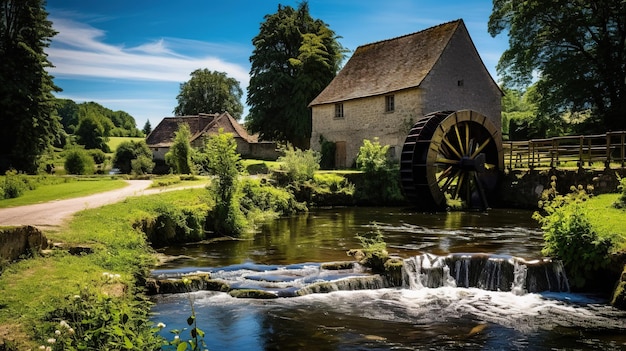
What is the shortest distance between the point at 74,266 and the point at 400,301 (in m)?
4.77

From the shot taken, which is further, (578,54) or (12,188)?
(578,54)

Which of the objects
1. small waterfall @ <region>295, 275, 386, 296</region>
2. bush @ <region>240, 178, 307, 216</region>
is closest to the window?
bush @ <region>240, 178, 307, 216</region>

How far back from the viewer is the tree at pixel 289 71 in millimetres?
34906

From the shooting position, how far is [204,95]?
60.0 metres

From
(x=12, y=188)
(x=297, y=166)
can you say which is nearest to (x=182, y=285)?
(x=12, y=188)

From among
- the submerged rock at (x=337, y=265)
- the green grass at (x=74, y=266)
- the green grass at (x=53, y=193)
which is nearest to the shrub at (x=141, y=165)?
the green grass at (x=53, y=193)

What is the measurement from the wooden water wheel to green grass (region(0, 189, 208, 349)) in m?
9.87

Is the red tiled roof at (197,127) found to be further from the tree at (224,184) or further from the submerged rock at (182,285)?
the submerged rock at (182,285)

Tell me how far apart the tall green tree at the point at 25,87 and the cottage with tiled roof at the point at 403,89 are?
14.9 metres

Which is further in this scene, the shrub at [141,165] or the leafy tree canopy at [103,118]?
the leafy tree canopy at [103,118]

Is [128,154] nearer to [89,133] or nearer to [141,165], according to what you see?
[141,165]

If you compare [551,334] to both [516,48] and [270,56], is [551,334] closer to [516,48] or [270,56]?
[516,48]

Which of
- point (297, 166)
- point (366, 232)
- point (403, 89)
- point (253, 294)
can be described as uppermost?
point (403, 89)

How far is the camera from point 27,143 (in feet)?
78.3
